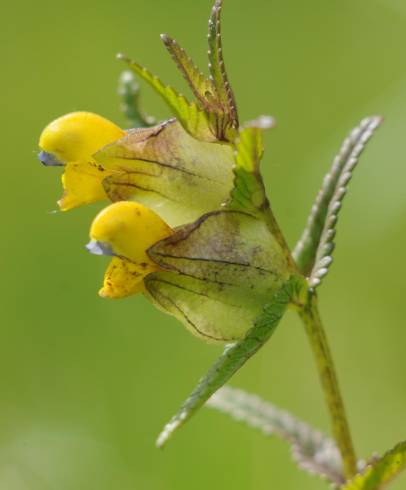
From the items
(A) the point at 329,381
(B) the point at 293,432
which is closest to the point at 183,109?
(A) the point at 329,381

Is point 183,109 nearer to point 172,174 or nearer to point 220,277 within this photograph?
point 172,174

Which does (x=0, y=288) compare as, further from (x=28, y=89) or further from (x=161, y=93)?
(x=161, y=93)

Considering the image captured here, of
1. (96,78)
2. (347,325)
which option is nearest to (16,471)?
(347,325)

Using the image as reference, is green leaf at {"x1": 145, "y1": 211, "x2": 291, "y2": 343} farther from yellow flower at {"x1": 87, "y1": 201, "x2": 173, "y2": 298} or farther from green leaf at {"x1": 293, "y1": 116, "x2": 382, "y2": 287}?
green leaf at {"x1": 293, "y1": 116, "x2": 382, "y2": 287}

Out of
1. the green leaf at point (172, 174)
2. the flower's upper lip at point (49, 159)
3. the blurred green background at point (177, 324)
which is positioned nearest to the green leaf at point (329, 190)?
the green leaf at point (172, 174)

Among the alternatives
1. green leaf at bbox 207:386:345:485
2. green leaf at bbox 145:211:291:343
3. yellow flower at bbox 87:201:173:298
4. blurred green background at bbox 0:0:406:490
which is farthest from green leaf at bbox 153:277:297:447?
blurred green background at bbox 0:0:406:490
